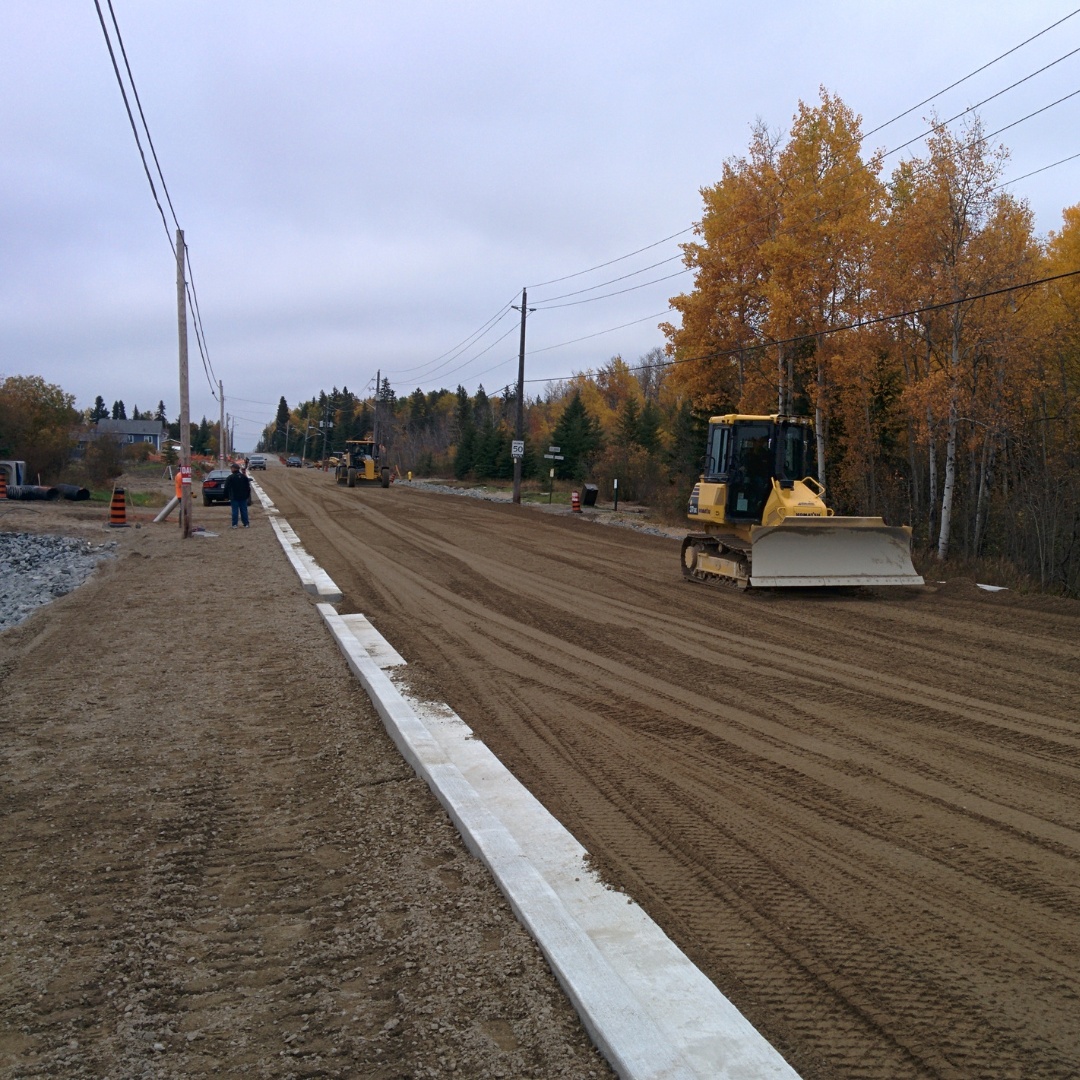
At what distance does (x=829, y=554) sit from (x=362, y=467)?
4674 cm

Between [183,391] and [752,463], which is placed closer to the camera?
[752,463]

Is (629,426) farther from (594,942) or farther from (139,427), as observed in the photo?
(139,427)

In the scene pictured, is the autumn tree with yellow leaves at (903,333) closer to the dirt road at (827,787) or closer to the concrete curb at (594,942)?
the dirt road at (827,787)

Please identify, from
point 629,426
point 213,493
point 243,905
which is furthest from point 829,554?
point 629,426

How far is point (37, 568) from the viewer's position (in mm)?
19656

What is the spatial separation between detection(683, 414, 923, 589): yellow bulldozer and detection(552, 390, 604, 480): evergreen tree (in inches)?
1671

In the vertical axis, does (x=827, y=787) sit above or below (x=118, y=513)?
below

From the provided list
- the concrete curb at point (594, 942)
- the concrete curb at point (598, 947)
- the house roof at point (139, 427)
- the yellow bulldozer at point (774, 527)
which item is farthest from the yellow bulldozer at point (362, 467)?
the house roof at point (139, 427)

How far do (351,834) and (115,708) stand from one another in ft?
12.0

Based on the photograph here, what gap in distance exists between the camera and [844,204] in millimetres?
27891

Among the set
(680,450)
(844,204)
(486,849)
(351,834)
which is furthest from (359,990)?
(680,450)

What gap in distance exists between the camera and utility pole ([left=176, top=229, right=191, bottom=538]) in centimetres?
2373

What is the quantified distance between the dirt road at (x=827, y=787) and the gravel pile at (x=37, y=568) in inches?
222

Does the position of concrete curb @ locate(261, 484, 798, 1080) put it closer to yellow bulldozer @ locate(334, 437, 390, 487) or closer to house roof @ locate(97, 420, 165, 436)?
yellow bulldozer @ locate(334, 437, 390, 487)
